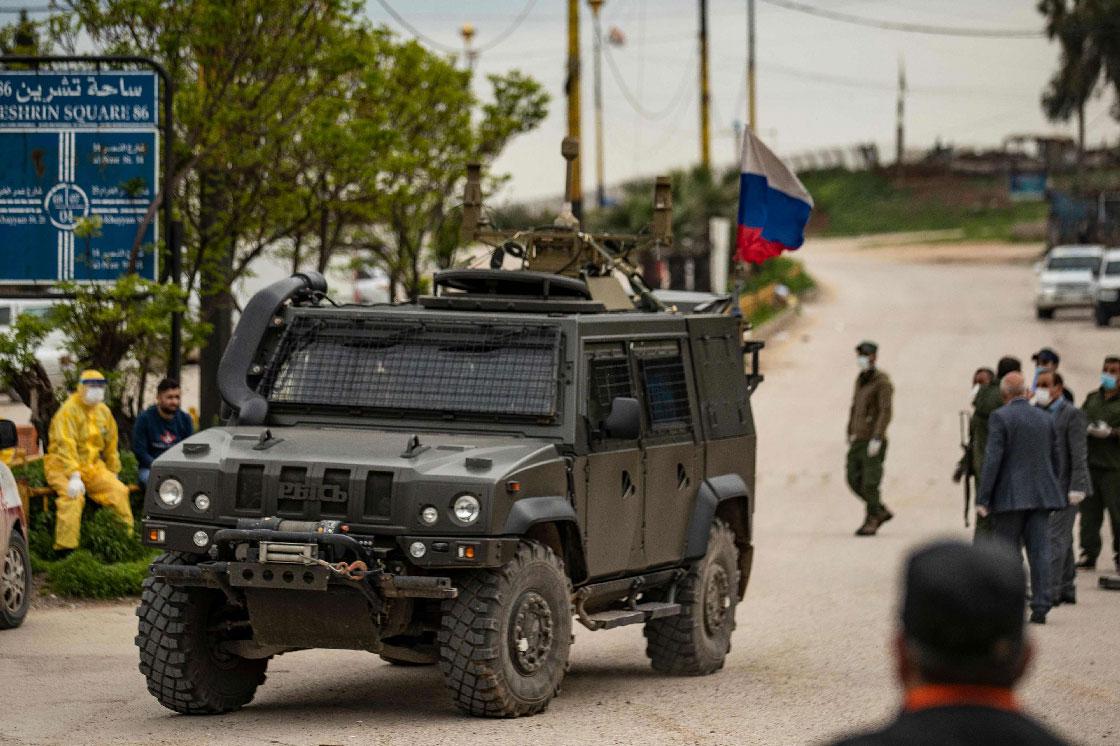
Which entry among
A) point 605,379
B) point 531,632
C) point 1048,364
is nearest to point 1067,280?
point 1048,364

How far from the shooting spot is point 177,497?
972 cm

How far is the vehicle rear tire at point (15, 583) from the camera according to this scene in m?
12.8

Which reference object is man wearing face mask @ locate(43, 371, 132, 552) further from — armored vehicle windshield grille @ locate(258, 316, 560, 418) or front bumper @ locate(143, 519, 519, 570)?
front bumper @ locate(143, 519, 519, 570)

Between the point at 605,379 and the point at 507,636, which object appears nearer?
the point at 507,636

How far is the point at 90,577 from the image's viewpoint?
566 inches

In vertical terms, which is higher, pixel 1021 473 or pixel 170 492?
pixel 170 492

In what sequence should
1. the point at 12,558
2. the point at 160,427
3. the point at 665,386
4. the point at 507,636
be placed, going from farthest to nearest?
the point at 160,427, the point at 12,558, the point at 665,386, the point at 507,636

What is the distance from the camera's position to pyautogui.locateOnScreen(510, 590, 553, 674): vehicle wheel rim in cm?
954

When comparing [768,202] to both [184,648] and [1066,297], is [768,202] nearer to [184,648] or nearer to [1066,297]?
[184,648]

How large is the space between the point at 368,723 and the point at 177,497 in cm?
146

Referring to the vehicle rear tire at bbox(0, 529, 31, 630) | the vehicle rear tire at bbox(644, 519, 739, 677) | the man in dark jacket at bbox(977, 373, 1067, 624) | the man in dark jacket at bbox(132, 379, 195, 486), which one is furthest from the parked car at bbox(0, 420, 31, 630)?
the man in dark jacket at bbox(977, 373, 1067, 624)

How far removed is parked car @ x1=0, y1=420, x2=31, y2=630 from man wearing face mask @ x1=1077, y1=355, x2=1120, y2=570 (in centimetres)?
832

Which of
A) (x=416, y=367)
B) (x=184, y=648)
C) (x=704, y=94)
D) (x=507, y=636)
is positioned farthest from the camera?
(x=704, y=94)

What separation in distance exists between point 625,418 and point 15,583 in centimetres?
499
